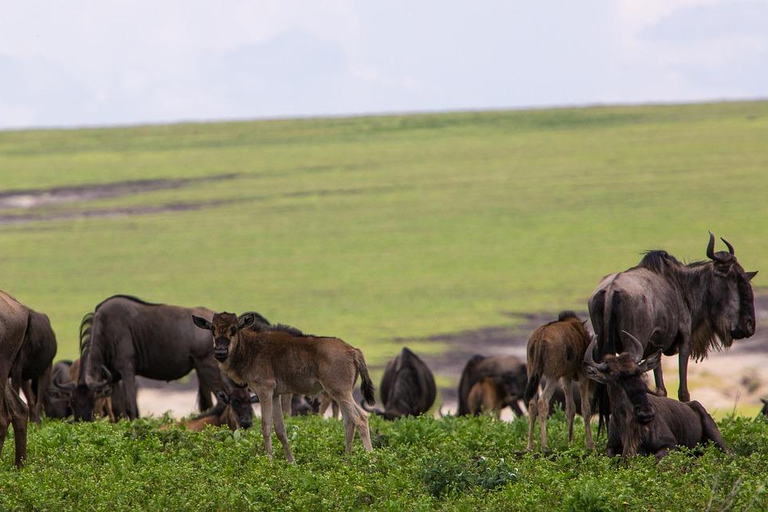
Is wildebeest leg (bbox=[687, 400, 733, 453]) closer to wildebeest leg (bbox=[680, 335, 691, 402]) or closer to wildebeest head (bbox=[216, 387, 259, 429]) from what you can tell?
wildebeest leg (bbox=[680, 335, 691, 402])

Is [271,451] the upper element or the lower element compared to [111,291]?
upper

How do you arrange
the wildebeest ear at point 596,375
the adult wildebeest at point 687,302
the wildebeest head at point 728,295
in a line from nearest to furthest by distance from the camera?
1. the wildebeest ear at point 596,375
2. the adult wildebeest at point 687,302
3. the wildebeest head at point 728,295

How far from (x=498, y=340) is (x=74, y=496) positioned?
20926mm

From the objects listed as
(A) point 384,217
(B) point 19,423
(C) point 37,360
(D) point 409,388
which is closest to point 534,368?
(B) point 19,423

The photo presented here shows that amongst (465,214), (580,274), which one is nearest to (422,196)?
(465,214)

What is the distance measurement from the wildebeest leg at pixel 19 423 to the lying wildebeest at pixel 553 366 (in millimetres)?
4872

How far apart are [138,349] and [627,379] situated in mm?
8463

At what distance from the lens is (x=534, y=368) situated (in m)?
12.9

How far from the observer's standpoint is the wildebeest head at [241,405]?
1570 cm

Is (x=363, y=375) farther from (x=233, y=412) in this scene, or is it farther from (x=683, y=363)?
(x=233, y=412)

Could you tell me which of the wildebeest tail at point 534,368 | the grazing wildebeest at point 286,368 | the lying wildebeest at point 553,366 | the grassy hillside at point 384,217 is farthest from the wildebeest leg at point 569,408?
the grassy hillside at point 384,217

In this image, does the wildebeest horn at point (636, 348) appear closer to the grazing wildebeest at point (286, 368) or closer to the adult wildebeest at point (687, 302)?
the adult wildebeest at point (687, 302)

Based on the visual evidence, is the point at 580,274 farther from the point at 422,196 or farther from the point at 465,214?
the point at 422,196

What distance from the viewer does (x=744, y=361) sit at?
2694cm
